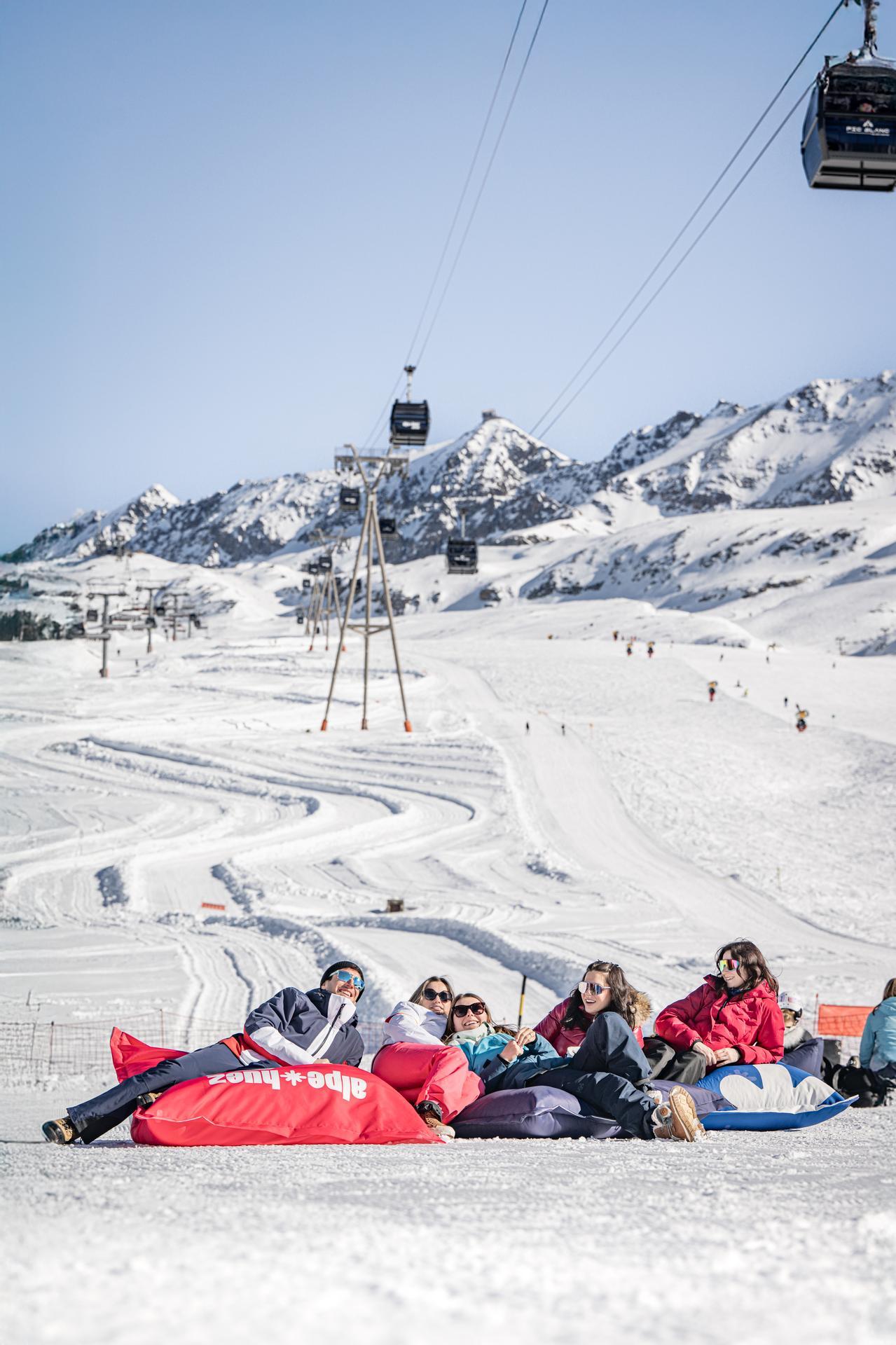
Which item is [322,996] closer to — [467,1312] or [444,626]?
[467,1312]

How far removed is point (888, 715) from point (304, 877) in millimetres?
32063

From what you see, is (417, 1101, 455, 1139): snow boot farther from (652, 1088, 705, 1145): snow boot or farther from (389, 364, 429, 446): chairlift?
(389, 364, 429, 446): chairlift

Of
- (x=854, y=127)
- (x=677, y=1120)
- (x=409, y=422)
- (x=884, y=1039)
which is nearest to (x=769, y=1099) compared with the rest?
(x=677, y=1120)

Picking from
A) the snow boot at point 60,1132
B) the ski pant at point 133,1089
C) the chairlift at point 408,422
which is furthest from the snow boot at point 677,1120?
the chairlift at point 408,422

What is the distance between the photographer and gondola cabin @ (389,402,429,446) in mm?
32781

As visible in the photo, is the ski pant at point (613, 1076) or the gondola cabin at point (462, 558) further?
the gondola cabin at point (462, 558)

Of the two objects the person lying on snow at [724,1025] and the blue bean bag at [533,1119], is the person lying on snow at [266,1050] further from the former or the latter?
the person lying on snow at [724,1025]

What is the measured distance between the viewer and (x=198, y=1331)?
6.27ft

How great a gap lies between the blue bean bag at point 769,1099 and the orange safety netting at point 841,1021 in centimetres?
477

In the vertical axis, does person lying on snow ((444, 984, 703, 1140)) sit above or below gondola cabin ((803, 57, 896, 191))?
below

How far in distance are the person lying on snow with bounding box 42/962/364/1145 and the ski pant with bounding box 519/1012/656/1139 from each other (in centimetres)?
117

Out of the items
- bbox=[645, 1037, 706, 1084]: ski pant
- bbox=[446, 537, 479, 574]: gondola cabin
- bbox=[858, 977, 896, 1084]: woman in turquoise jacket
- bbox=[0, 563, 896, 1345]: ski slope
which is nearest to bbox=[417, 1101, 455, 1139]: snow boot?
bbox=[0, 563, 896, 1345]: ski slope

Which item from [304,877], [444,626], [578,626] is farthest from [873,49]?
[444,626]

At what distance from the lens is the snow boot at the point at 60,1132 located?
5008 millimetres
